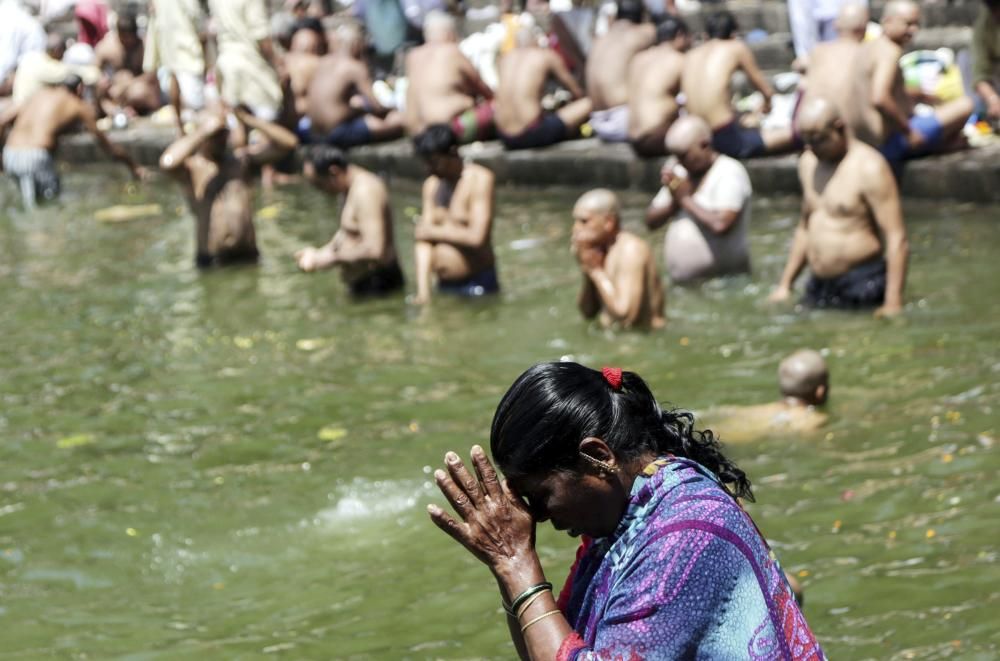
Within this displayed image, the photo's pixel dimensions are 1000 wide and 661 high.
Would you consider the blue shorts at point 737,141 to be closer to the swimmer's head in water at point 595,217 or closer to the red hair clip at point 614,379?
the swimmer's head in water at point 595,217

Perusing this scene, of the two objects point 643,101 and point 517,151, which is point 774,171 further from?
point 517,151

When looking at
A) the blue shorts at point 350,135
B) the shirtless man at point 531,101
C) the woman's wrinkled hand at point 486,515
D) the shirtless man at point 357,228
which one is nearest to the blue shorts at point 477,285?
the shirtless man at point 357,228

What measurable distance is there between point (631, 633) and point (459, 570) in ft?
11.0

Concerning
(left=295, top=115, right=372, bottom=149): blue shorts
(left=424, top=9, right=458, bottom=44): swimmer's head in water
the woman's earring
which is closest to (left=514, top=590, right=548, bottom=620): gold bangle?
the woman's earring

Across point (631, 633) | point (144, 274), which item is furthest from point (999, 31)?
point (631, 633)

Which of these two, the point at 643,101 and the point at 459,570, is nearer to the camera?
the point at 459,570

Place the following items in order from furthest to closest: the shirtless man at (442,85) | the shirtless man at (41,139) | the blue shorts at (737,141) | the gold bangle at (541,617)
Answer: the shirtless man at (41,139) < the shirtless man at (442,85) < the blue shorts at (737,141) < the gold bangle at (541,617)

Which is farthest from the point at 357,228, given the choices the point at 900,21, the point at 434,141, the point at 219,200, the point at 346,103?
the point at 346,103

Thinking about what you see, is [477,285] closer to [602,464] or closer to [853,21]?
[853,21]

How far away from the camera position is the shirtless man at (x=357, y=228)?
33.4ft

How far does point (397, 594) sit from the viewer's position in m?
5.82

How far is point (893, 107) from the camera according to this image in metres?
10.6

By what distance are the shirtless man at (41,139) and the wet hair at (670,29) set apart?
5.32m

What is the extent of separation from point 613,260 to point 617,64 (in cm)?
514
